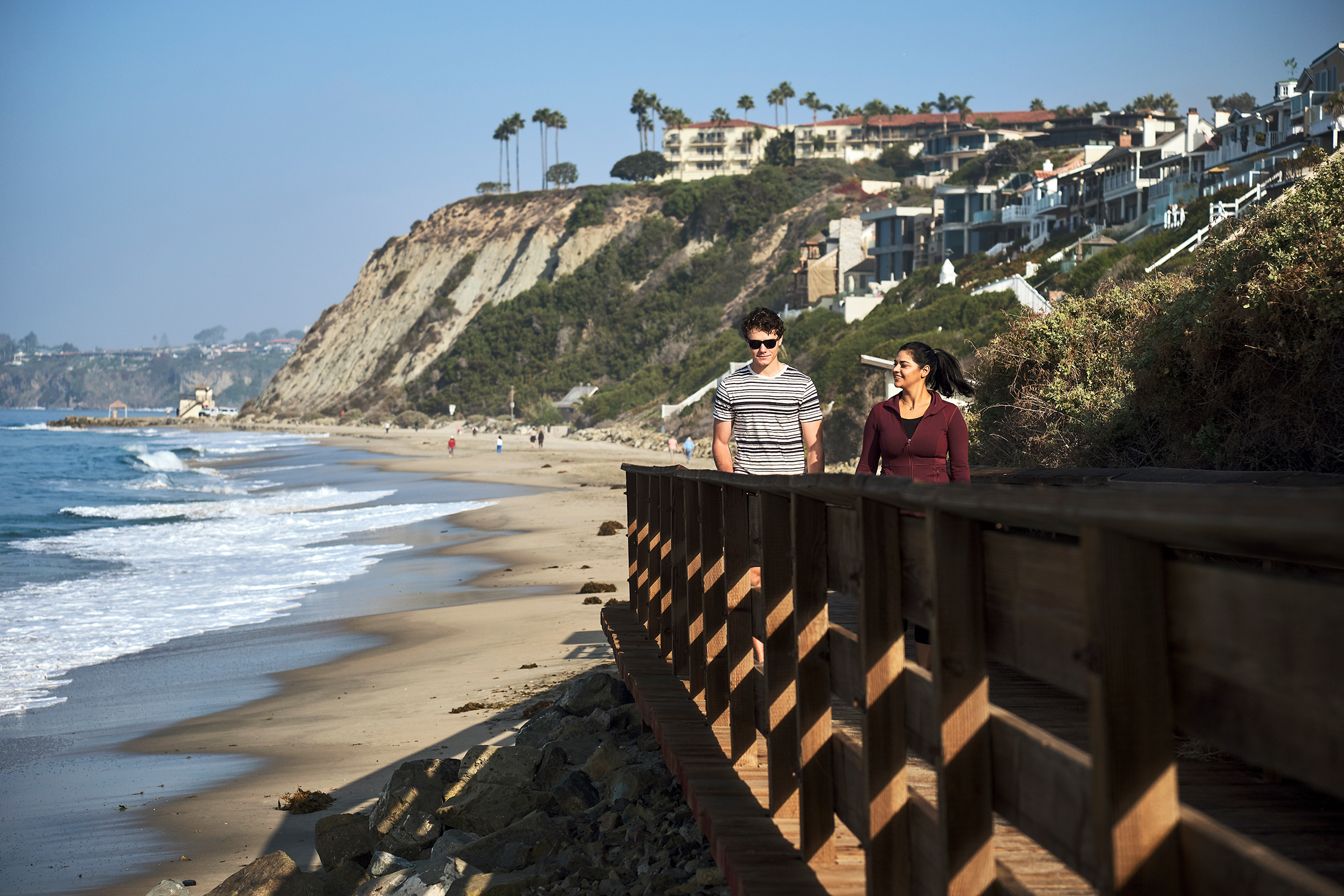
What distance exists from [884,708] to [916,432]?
2811 mm

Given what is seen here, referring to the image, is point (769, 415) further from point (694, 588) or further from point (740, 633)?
point (740, 633)

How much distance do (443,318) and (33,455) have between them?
35056mm

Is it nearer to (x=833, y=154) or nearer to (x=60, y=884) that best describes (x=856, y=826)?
(x=60, y=884)

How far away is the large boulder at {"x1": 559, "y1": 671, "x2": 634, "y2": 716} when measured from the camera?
6480 mm

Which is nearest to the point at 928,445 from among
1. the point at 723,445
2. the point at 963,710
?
the point at 723,445

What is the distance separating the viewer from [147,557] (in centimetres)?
1903

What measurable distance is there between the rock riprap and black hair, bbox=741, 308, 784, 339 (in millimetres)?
2151

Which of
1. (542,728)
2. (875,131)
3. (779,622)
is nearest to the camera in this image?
(779,622)

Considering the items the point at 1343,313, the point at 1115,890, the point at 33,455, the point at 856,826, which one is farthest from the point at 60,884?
the point at 33,455

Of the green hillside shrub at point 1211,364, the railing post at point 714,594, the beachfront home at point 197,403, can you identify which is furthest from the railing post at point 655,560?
the beachfront home at point 197,403

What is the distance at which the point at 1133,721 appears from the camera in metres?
1.28

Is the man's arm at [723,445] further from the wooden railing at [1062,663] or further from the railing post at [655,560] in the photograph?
the wooden railing at [1062,663]

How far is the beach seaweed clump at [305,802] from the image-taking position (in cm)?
592

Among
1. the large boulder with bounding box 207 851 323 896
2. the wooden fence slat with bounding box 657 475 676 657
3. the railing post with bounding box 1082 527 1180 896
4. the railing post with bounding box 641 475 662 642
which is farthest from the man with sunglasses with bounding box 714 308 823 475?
the railing post with bounding box 1082 527 1180 896
